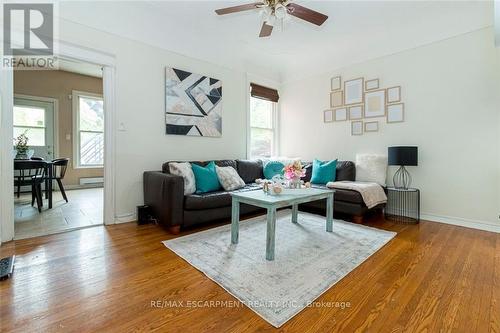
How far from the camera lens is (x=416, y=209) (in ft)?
11.6

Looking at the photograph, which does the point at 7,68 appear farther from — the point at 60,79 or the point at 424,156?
the point at 424,156

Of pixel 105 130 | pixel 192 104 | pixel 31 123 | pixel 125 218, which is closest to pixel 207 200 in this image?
pixel 125 218

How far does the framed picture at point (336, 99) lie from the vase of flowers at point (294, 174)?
2.15 meters

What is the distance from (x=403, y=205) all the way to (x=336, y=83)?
233cm

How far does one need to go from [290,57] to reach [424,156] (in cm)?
291

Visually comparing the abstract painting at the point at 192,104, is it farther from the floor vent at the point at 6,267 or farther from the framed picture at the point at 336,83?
the floor vent at the point at 6,267

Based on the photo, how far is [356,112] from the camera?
13.5 feet

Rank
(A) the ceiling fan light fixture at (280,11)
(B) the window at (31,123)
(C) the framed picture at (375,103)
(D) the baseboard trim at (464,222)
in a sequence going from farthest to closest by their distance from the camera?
(B) the window at (31,123), (C) the framed picture at (375,103), (D) the baseboard trim at (464,222), (A) the ceiling fan light fixture at (280,11)

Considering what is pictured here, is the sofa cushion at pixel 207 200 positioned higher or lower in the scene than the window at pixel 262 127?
lower

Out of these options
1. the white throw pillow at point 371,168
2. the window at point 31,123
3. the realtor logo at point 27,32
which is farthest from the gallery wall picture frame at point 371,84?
the window at point 31,123

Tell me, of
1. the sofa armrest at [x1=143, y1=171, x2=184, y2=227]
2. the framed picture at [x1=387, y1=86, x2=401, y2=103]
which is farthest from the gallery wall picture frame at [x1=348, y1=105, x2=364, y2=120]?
the sofa armrest at [x1=143, y1=171, x2=184, y2=227]

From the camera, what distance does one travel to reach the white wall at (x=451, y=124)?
9.78 feet

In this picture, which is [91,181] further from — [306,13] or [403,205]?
[403,205]

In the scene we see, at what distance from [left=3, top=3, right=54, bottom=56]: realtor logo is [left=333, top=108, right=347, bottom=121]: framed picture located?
13.5 ft
